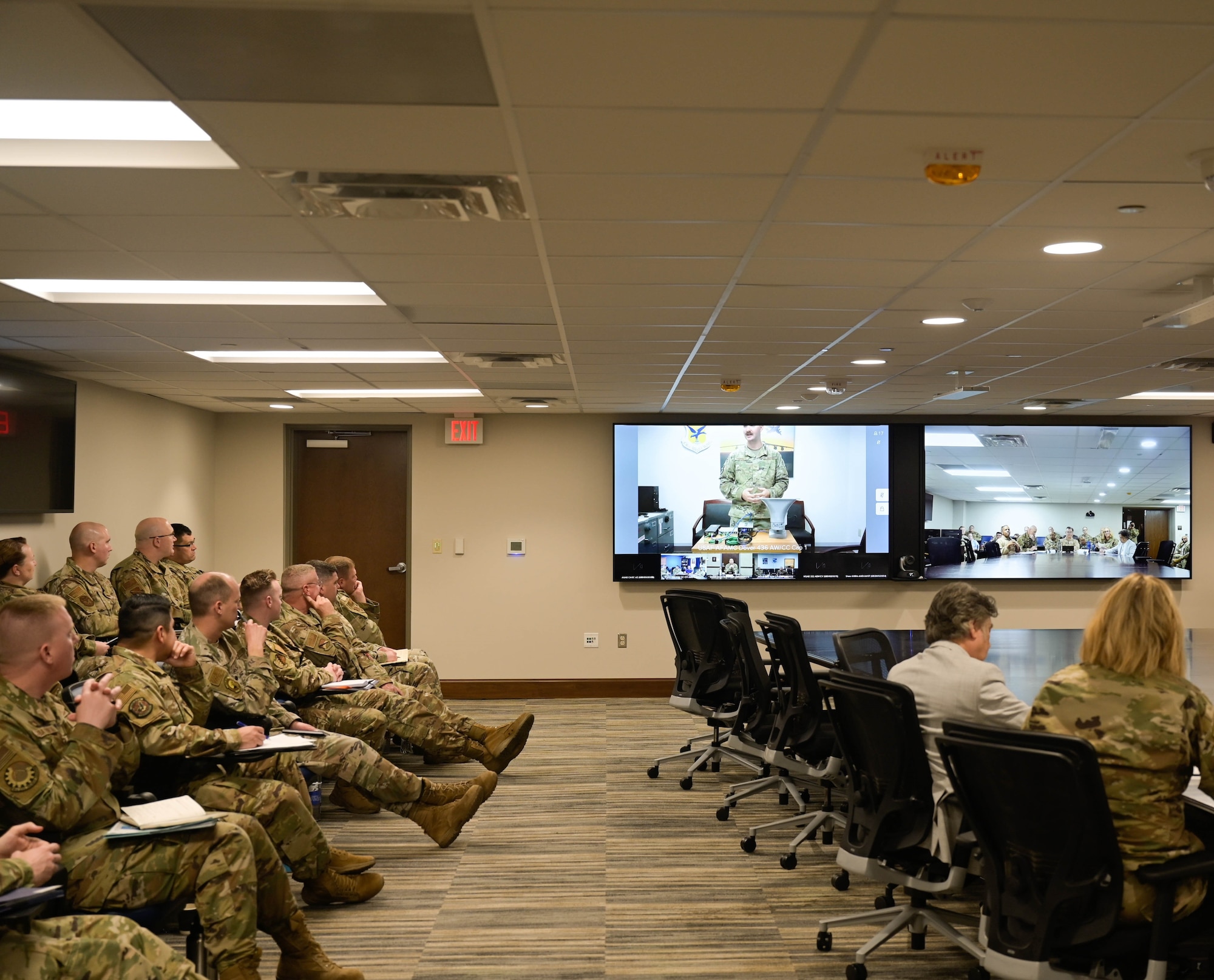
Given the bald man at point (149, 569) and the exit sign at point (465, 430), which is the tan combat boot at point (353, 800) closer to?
the bald man at point (149, 569)

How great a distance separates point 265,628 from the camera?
4.80m

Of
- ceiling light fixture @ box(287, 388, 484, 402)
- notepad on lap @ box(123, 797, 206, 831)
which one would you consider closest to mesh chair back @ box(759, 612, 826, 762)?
notepad on lap @ box(123, 797, 206, 831)

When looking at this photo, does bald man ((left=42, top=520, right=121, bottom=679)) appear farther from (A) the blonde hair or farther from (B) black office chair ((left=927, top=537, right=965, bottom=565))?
(B) black office chair ((left=927, top=537, right=965, bottom=565))

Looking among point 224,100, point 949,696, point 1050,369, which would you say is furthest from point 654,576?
point 224,100

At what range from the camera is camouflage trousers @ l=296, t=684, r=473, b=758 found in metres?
5.70

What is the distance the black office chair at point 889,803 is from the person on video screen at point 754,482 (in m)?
5.66

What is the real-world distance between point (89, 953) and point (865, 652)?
342 centimetres

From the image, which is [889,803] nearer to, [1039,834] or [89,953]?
[1039,834]

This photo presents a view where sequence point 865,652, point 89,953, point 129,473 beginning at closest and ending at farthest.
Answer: point 89,953 → point 865,652 → point 129,473

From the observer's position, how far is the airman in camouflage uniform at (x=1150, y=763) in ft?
8.18

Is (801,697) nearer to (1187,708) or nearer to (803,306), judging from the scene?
(803,306)

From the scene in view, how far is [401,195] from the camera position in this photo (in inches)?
113

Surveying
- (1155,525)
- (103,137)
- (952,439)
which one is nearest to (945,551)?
(952,439)

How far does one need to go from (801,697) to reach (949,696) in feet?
4.88
